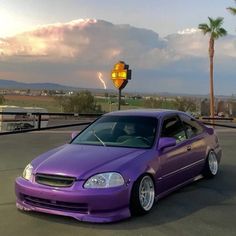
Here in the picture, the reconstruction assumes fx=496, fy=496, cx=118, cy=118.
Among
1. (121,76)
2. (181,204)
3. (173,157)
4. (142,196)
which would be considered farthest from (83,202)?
(121,76)

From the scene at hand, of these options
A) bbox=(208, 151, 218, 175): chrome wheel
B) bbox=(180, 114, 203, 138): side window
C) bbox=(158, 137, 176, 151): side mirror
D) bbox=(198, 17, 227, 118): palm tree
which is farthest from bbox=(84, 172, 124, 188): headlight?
bbox=(198, 17, 227, 118): palm tree

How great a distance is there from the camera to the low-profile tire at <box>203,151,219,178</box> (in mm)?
9375

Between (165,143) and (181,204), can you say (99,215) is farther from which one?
(165,143)

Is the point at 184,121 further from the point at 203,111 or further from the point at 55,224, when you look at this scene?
the point at 203,111

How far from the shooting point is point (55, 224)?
20.5ft

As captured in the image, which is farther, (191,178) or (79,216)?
(191,178)

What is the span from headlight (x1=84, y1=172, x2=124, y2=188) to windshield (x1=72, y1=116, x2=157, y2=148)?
1.11 metres

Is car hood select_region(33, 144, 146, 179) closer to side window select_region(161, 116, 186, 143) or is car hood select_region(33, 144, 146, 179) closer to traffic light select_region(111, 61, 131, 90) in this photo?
side window select_region(161, 116, 186, 143)

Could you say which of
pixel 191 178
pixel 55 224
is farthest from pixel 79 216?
pixel 191 178

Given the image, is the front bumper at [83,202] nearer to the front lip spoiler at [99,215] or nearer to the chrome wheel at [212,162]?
the front lip spoiler at [99,215]

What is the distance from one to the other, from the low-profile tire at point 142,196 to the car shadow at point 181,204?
0.10 m

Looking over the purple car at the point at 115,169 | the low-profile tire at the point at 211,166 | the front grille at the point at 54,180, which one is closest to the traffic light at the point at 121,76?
the low-profile tire at the point at 211,166

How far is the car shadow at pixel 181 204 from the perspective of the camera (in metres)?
6.30

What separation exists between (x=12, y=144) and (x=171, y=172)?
884 centimetres
